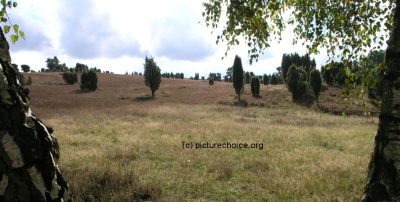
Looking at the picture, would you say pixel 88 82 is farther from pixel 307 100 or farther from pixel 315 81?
pixel 315 81

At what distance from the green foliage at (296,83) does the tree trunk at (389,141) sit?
4057 cm

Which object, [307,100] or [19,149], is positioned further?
[307,100]

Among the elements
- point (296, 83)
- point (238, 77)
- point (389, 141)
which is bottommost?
point (389, 141)

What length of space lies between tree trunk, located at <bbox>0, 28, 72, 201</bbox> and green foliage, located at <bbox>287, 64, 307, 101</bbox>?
4249 centimetres

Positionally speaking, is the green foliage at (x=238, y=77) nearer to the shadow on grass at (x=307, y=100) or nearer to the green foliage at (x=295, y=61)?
the shadow on grass at (x=307, y=100)

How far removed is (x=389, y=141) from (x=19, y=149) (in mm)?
3178

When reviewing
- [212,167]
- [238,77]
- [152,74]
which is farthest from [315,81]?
[212,167]

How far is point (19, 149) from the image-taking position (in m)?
1.61

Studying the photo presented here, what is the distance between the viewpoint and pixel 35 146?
168 centimetres

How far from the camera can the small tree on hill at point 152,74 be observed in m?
49.3

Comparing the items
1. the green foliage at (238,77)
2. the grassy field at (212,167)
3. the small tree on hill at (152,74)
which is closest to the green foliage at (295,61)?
the green foliage at (238,77)

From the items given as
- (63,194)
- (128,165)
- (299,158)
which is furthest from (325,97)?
(63,194)

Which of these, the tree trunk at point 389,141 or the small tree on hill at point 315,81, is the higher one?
the small tree on hill at point 315,81

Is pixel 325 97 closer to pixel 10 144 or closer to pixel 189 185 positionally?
pixel 189 185
